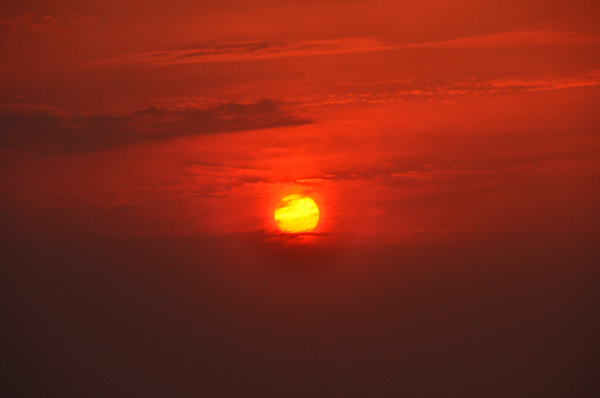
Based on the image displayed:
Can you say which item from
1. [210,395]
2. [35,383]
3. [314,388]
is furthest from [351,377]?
[35,383]

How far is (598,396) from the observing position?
2617 cm

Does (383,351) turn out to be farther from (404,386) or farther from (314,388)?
(314,388)

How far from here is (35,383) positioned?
29312 mm

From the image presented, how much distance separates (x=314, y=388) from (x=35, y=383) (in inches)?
552

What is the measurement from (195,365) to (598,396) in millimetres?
19405

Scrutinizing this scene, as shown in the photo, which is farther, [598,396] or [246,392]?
[246,392]

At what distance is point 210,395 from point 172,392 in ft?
6.36

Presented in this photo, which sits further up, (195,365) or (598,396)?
(195,365)

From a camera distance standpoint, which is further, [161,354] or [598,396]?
[161,354]

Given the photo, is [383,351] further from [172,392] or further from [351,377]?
[172,392]

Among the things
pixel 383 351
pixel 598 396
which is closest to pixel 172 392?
pixel 383 351

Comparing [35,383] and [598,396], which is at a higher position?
[35,383]

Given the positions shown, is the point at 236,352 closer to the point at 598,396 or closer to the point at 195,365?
the point at 195,365

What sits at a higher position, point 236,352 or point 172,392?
point 236,352
